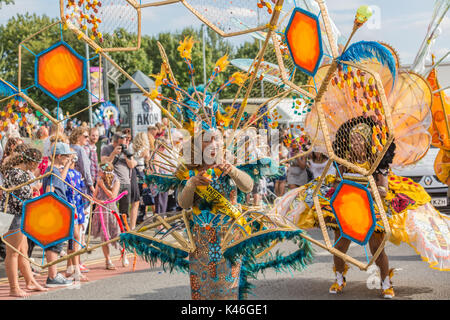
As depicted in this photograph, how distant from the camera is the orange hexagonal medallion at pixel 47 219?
3404 millimetres

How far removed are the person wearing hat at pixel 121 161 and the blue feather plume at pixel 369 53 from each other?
5200 mm

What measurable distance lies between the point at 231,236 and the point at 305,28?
1.26 m

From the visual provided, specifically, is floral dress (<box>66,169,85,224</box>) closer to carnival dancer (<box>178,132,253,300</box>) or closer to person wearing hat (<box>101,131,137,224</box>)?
person wearing hat (<box>101,131,137,224</box>)

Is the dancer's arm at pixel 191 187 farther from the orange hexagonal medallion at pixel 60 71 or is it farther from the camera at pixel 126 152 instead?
the camera at pixel 126 152

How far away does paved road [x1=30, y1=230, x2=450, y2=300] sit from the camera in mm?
5527

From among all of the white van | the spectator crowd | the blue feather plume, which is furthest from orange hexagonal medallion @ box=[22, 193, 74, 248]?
the white van

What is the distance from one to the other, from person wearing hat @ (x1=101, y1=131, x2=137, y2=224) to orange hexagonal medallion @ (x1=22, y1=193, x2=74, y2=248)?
434 cm

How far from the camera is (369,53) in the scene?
2926mm

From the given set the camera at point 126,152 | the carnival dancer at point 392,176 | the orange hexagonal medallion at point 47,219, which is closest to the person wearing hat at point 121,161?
the camera at point 126,152

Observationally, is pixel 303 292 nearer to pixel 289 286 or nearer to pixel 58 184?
pixel 289 286
